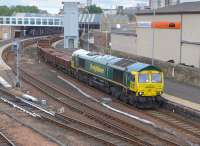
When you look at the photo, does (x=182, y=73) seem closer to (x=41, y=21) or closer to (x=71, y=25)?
(x=71, y=25)

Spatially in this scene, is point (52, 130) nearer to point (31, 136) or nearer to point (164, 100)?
point (31, 136)

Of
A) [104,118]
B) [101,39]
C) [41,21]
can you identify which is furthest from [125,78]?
[41,21]

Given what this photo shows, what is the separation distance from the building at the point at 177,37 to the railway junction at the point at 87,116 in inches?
178

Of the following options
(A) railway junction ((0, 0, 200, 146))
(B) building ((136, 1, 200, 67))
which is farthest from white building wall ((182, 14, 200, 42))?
(A) railway junction ((0, 0, 200, 146))

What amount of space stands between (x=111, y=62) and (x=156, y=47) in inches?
600

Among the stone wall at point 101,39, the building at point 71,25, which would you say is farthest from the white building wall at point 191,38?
the building at point 71,25

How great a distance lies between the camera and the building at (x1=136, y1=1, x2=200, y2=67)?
145ft

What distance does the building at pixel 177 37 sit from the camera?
4425 cm

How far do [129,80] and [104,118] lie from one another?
4.84m

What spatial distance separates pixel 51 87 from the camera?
4097 cm

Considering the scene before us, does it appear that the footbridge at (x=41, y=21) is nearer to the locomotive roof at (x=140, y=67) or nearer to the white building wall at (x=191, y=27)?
the white building wall at (x=191, y=27)

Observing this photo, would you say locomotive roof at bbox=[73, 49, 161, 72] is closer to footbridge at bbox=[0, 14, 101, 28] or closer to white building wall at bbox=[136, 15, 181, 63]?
white building wall at bbox=[136, 15, 181, 63]

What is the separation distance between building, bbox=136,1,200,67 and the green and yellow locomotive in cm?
Answer: 907

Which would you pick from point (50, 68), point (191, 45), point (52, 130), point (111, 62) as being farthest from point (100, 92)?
point (50, 68)
